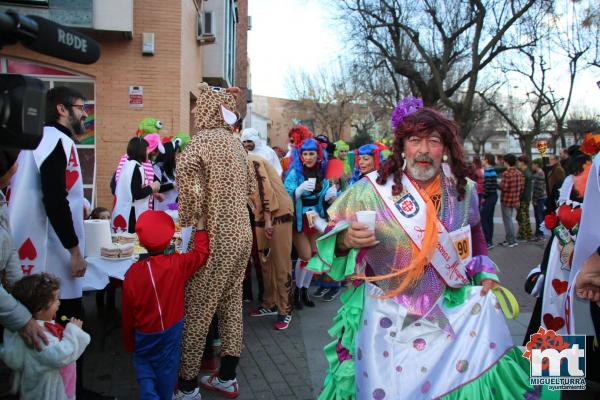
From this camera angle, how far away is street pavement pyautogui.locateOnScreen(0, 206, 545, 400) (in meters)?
3.93

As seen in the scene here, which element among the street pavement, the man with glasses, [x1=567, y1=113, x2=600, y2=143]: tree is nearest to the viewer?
the man with glasses

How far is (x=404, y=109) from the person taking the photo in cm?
296

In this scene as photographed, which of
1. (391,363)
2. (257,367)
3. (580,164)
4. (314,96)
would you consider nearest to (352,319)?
(391,363)

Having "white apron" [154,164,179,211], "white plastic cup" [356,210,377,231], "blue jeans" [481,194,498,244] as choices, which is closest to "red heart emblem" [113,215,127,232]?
"white apron" [154,164,179,211]

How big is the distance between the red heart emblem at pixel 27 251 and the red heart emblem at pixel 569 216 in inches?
147

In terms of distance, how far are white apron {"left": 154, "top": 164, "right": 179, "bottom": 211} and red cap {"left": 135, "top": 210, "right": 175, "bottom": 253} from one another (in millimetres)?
2697

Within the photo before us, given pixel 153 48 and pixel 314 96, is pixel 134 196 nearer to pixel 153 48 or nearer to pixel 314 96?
pixel 153 48

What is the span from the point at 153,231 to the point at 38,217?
67 centimetres

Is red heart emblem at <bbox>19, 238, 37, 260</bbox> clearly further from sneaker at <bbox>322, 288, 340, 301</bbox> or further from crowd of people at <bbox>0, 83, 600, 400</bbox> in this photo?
sneaker at <bbox>322, 288, 340, 301</bbox>

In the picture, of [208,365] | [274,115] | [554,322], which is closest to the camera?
[554,322]

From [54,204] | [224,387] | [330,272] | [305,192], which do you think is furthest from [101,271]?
[305,192]

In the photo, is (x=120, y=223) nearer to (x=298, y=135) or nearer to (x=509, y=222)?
(x=298, y=135)

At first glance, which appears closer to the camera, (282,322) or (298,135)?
(282,322)

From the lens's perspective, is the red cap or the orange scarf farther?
the red cap
